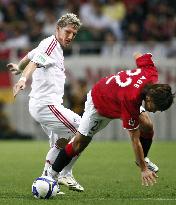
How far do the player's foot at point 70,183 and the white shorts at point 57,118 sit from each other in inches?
23.4

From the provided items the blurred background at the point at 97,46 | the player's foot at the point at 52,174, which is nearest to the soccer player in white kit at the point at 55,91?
the player's foot at the point at 52,174

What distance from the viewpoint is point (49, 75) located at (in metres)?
10.5

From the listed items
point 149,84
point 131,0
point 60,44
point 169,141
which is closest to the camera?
point 149,84

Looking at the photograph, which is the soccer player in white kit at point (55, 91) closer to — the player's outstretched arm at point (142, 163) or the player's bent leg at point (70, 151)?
the player's bent leg at point (70, 151)

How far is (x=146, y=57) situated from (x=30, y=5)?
1545 cm

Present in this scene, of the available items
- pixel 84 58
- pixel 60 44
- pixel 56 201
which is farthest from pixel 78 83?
pixel 56 201

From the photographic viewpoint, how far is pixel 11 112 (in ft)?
76.6

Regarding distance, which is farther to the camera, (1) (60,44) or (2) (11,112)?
(2) (11,112)

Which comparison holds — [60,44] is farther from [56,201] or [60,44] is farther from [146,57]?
[56,201]

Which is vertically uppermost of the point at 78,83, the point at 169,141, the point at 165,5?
the point at 165,5

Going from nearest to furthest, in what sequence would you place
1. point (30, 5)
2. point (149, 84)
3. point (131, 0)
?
1. point (149, 84)
2. point (131, 0)
3. point (30, 5)

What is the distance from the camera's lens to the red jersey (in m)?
8.86

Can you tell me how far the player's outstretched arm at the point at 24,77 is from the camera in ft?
30.3

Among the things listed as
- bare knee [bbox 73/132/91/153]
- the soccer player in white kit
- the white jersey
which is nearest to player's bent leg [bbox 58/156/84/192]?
the soccer player in white kit
